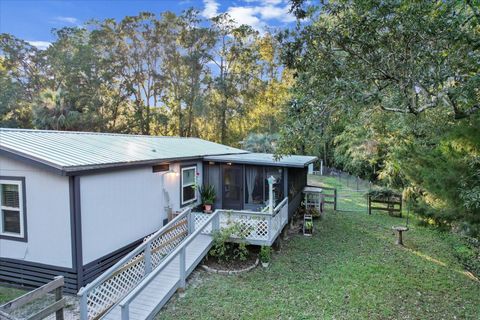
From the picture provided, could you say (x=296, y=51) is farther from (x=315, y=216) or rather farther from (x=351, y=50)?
(x=315, y=216)

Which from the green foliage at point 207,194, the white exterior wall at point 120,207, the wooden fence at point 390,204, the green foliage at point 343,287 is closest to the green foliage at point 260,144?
the wooden fence at point 390,204

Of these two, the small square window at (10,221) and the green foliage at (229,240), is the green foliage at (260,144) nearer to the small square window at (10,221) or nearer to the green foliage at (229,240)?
the green foliage at (229,240)

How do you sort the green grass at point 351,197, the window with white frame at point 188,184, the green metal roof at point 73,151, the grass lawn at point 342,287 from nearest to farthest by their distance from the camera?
the grass lawn at point 342,287 → the green metal roof at point 73,151 → the window with white frame at point 188,184 → the green grass at point 351,197

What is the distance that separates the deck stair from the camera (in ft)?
16.9

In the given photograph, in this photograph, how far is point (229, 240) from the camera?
7.84 metres

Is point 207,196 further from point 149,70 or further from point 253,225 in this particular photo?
point 149,70

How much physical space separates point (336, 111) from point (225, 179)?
5.48 m

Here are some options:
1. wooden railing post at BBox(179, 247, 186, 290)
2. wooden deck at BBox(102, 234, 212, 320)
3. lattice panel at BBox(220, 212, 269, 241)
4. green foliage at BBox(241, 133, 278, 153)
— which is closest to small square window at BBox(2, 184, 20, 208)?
wooden deck at BBox(102, 234, 212, 320)

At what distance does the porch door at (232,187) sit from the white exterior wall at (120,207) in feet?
7.86

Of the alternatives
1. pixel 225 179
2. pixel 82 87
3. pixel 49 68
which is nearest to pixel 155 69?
pixel 82 87

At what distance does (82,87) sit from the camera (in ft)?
89.8

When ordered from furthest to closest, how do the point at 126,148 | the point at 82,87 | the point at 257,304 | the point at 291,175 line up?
the point at 82,87
the point at 291,175
the point at 126,148
the point at 257,304

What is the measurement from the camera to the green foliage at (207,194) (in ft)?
35.4

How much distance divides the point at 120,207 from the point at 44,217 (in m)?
1.52
